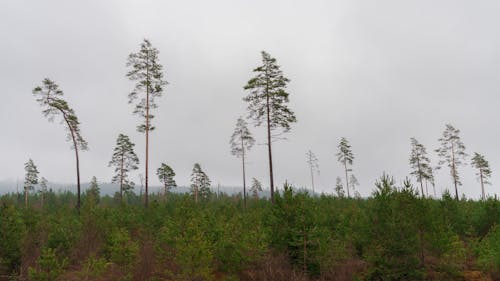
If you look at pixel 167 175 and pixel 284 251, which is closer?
pixel 284 251

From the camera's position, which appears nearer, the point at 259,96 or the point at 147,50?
the point at 259,96

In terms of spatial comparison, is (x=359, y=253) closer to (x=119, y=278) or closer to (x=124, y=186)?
(x=119, y=278)

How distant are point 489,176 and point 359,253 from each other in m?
52.0

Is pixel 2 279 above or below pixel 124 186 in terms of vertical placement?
below

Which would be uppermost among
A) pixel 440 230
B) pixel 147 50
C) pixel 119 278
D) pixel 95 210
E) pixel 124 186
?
pixel 147 50

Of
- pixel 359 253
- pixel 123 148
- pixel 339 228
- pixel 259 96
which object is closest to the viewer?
pixel 359 253

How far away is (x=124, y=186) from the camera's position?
42375 millimetres

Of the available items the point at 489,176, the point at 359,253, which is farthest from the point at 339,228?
the point at 489,176

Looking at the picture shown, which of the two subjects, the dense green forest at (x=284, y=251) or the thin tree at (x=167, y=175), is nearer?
the dense green forest at (x=284, y=251)

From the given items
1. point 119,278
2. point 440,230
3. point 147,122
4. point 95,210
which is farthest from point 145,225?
point 440,230

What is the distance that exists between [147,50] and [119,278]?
2107 cm

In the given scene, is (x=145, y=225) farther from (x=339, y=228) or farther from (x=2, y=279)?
(x=339, y=228)

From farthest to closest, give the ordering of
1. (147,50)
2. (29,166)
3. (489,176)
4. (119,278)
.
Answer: (29,166), (489,176), (147,50), (119,278)

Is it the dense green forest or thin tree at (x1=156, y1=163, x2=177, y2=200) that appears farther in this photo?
thin tree at (x1=156, y1=163, x2=177, y2=200)
